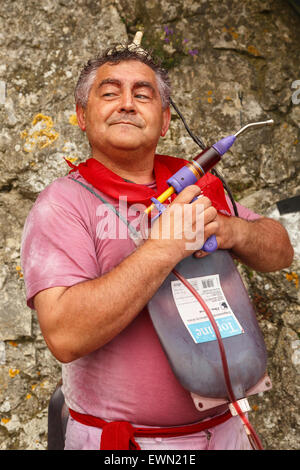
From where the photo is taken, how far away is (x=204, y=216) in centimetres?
138

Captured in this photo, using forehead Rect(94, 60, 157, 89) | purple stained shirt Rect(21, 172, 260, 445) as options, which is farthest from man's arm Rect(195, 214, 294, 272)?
forehead Rect(94, 60, 157, 89)

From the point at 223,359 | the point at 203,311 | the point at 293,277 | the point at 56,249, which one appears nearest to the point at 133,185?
the point at 56,249

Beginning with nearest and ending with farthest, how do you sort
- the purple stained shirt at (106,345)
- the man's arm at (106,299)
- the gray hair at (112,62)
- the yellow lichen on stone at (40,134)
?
the man's arm at (106,299) < the purple stained shirt at (106,345) < the gray hair at (112,62) < the yellow lichen on stone at (40,134)

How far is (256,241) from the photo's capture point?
66.6 inches

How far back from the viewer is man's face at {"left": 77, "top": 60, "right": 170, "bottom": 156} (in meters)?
1.66

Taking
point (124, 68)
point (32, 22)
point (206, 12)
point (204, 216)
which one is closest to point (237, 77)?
point (206, 12)

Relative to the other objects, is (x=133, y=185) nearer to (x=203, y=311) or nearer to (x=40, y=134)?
(x=203, y=311)

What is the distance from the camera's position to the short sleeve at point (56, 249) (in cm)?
131

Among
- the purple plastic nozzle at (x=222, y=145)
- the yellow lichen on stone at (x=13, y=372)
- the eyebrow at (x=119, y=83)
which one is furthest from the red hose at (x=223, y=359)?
the yellow lichen on stone at (x=13, y=372)

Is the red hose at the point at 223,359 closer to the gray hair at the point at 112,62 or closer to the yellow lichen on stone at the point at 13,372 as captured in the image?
the gray hair at the point at 112,62

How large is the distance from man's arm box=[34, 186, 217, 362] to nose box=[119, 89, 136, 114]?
22.4 inches

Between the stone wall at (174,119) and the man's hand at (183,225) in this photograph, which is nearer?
the man's hand at (183,225)

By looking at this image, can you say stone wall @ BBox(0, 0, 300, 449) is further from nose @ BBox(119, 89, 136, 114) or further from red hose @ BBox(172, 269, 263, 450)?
red hose @ BBox(172, 269, 263, 450)

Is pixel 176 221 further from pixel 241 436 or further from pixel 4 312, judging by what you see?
pixel 4 312
